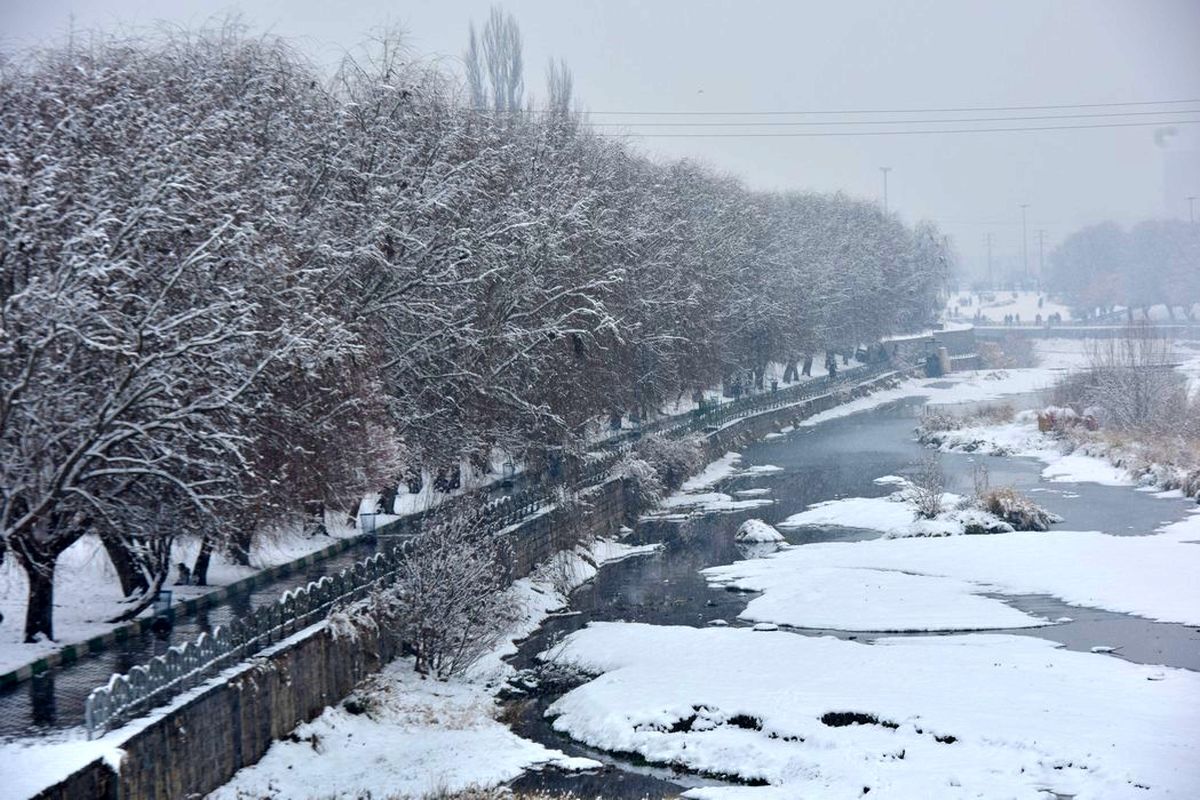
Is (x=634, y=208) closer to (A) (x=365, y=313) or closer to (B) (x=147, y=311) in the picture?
(A) (x=365, y=313)

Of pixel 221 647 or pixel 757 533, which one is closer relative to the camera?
pixel 221 647

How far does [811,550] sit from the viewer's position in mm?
41000

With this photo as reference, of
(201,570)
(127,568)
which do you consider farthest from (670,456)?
(127,568)

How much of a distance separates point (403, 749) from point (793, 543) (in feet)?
73.1

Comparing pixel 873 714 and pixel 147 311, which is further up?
pixel 147 311

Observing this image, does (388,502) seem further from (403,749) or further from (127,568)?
(403,749)

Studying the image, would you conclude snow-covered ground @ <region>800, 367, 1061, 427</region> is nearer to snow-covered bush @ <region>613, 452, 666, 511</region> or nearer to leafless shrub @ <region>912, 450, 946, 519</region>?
leafless shrub @ <region>912, 450, 946, 519</region>

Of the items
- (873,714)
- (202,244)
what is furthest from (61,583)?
(873,714)

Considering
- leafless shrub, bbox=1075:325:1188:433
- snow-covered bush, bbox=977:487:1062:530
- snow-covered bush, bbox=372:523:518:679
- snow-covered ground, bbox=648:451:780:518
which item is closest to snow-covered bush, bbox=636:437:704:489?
snow-covered ground, bbox=648:451:780:518

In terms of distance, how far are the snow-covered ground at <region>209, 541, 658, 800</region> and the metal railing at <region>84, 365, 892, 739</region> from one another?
5.59ft

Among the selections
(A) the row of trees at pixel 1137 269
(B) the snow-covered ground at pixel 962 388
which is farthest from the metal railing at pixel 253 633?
(A) the row of trees at pixel 1137 269

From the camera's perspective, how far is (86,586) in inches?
999

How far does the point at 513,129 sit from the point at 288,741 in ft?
91.8

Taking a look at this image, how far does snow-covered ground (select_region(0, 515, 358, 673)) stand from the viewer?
2128cm
